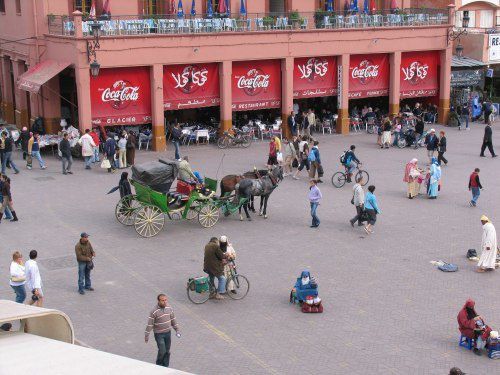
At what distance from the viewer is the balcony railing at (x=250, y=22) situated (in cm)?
3044

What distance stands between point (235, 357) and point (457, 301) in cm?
516

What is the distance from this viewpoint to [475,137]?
3619 centimetres

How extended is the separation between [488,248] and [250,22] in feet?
59.8

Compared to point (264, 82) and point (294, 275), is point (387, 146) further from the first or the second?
point (294, 275)

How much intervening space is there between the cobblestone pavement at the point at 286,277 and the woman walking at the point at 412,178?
1.08 ft

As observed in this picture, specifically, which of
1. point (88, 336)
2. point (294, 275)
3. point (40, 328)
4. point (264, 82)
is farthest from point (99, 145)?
point (40, 328)

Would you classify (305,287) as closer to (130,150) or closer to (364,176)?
(364,176)

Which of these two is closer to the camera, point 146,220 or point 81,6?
point 146,220

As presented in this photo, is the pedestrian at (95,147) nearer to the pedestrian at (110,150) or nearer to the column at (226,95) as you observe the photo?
the pedestrian at (110,150)

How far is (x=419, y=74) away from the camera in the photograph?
3938 centimetres

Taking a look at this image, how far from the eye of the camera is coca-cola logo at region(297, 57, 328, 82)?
118 ft

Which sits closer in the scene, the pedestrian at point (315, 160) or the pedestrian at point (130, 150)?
the pedestrian at point (315, 160)

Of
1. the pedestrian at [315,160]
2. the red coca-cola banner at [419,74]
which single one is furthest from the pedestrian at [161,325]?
the red coca-cola banner at [419,74]

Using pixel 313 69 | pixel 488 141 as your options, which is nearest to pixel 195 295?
pixel 488 141
